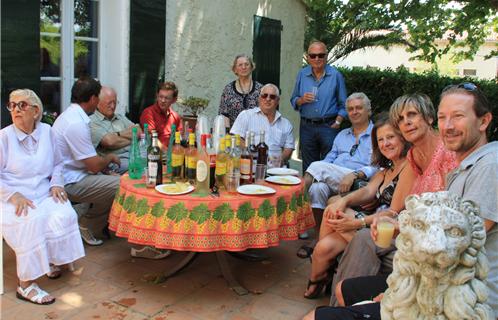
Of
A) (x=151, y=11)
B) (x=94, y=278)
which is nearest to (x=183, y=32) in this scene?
(x=151, y=11)

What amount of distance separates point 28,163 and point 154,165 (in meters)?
1.00

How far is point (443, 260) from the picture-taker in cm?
141

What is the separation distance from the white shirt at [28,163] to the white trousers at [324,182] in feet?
6.67

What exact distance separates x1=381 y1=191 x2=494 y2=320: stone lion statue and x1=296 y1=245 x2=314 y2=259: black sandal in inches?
103

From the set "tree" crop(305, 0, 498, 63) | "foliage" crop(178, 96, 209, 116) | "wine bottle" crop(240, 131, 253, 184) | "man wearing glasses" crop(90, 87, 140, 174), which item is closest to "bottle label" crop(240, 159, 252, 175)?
"wine bottle" crop(240, 131, 253, 184)

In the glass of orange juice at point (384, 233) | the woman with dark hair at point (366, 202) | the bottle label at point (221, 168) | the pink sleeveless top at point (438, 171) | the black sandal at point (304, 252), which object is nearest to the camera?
the glass of orange juice at point (384, 233)

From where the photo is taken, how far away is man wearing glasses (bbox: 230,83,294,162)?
4.73 meters

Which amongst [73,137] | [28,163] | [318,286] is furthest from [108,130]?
[318,286]

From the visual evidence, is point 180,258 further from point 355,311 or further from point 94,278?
point 355,311

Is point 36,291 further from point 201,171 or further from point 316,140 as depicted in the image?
point 316,140

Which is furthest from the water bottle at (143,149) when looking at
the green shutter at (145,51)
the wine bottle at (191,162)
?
the green shutter at (145,51)

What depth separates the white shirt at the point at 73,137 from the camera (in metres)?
3.94

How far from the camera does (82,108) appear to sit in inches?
162

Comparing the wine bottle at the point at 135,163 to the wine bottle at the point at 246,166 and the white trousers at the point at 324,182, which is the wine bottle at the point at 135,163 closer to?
the wine bottle at the point at 246,166
